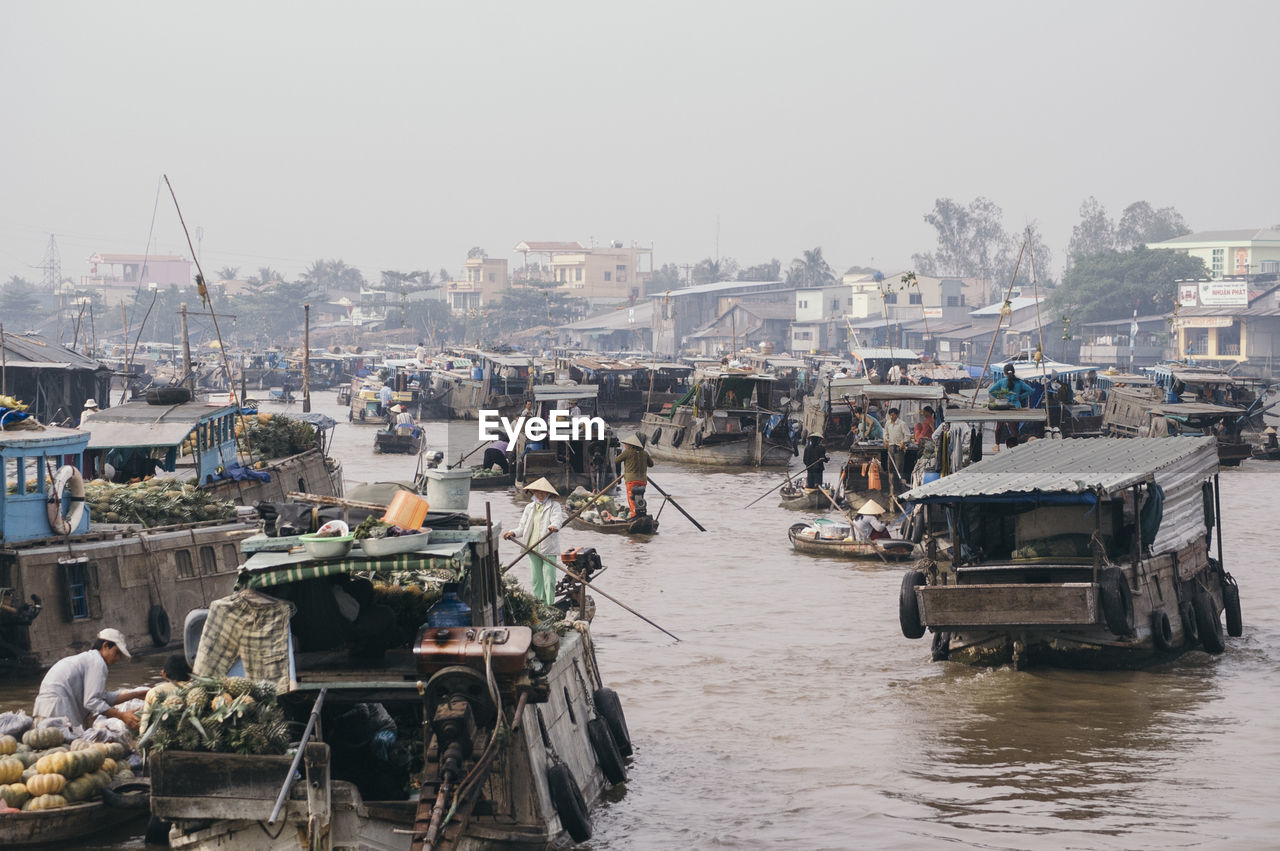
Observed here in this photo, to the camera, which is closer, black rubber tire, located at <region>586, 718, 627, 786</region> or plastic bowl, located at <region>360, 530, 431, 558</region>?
plastic bowl, located at <region>360, 530, 431, 558</region>

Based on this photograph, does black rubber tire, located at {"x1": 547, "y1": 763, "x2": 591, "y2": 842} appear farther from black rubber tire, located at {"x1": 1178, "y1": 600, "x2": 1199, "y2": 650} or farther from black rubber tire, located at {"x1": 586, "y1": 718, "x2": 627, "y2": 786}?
black rubber tire, located at {"x1": 1178, "y1": 600, "x2": 1199, "y2": 650}

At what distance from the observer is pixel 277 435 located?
2195 centimetres

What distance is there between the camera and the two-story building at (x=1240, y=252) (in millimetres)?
82875

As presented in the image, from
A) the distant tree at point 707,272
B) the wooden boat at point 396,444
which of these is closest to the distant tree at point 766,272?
the distant tree at point 707,272

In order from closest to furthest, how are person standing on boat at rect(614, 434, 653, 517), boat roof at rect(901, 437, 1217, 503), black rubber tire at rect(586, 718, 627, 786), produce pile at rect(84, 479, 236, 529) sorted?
black rubber tire at rect(586, 718, 627, 786)
boat roof at rect(901, 437, 1217, 503)
produce pile at rect(84, 479, 236, 529)
person standing on boat at rect(614, 434, 653, 517)

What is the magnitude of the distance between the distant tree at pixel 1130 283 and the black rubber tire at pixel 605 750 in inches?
2865

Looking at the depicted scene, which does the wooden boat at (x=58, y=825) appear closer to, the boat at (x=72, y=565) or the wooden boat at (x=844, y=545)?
the boat at (x=72, y=565)

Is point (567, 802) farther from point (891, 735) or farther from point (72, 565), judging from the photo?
point (72, 565)

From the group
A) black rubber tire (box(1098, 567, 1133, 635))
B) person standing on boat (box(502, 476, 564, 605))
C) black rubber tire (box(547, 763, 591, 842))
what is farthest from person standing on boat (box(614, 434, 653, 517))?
black rubber tire (box(547, 763, 591, 842))

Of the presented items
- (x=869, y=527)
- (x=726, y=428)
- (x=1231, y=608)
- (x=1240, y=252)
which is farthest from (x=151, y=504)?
(x=1240, y=252)

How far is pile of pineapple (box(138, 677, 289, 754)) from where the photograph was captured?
23.2ft

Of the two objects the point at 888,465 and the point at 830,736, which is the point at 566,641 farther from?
A: the point at 888,465

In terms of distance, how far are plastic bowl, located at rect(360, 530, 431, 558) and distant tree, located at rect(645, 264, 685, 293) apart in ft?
399

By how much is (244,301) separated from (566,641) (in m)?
106
